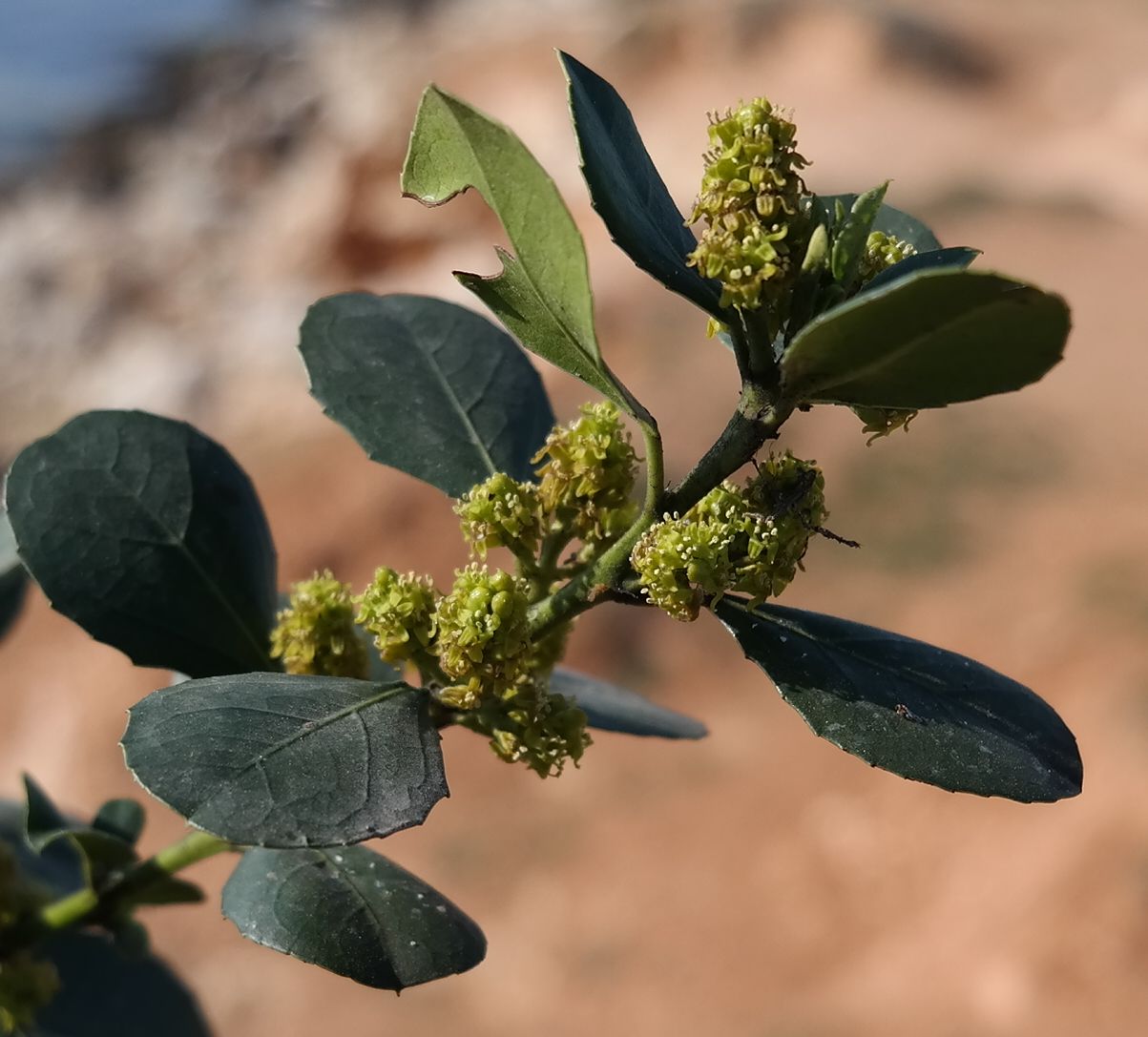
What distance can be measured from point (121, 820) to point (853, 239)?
0.98m

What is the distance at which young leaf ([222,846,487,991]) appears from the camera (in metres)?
0.90

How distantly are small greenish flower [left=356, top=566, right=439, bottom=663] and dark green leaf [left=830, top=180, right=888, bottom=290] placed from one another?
1.26ft

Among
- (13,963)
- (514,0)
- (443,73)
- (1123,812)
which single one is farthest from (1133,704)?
(514,0)

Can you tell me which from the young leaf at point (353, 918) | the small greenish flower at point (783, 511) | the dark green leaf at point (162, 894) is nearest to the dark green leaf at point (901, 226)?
Result: the small greenish flower at point (783, 511)

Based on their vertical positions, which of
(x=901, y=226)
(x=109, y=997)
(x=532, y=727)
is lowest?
(x=109, y=997)

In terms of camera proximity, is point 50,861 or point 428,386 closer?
point 428,386

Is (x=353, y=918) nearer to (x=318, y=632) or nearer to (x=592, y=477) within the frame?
(x=318, y=632)

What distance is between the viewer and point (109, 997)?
1.60 m

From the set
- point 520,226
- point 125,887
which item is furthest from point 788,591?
point 520,226

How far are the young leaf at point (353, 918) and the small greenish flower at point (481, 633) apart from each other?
16 cm

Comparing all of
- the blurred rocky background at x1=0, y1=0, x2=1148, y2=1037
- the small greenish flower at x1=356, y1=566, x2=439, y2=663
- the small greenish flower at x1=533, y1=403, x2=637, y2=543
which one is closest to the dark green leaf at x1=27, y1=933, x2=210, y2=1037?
the small greenish flower at x1=356, y1=566, x2=439, y2=663

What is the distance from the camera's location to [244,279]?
29.9ft

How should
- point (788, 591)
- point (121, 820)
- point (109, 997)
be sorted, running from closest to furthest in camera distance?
1. point (121, 820)
2. point (109, 997)
3. point (788, 591)

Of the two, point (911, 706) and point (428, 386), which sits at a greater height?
point (428, 386)
